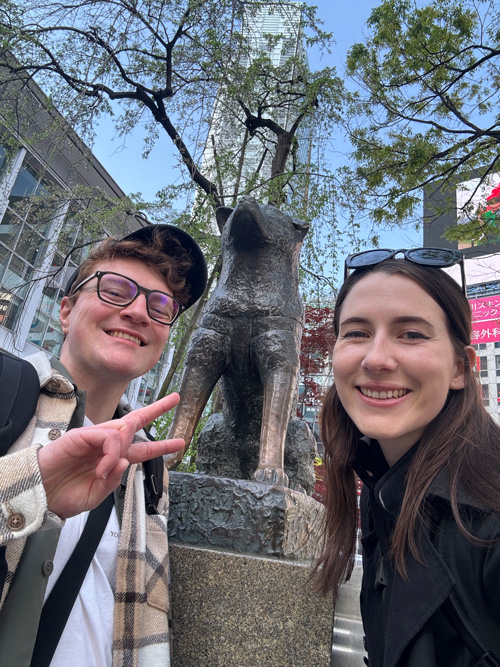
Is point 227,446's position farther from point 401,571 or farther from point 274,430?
point 401,571

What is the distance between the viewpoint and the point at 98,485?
103 cm

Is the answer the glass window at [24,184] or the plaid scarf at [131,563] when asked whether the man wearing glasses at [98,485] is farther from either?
the glass window at [24,184]

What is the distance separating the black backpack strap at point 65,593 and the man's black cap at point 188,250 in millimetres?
947

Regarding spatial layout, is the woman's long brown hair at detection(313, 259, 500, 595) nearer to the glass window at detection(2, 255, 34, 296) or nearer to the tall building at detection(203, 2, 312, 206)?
the tall building at detection(203, 2, 312, 206)

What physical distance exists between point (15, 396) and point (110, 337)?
47 centimetres

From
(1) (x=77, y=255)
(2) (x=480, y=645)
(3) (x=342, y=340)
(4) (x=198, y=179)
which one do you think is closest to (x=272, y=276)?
(3) (x=342, y=340)

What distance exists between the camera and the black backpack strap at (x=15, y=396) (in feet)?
3.86

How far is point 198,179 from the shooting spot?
32.8 ft

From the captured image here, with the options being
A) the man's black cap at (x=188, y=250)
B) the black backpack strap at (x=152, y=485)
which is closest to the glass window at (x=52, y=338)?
the man's black cap at (x=188, y=250)

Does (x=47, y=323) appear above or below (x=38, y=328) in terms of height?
above

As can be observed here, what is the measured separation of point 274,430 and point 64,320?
115cm

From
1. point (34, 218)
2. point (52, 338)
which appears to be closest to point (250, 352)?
point (34, 218)

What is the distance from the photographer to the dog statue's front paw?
86.7 inches

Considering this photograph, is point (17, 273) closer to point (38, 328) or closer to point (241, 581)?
point (38, 328)
